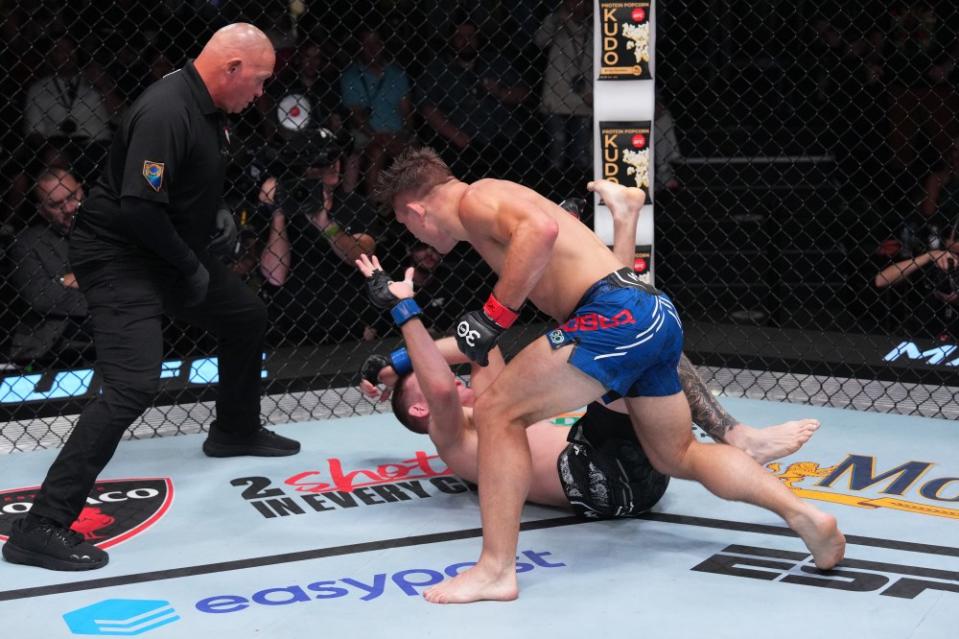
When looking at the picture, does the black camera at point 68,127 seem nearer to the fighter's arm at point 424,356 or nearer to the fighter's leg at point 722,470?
the fighter's arm at point 424,356

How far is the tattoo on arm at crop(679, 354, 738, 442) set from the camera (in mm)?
3152

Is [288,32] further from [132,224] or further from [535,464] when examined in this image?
[535,464]

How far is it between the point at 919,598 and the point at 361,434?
6.10ft

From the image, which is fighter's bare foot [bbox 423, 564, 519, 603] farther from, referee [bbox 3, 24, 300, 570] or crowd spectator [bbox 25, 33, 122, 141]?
crowd spectator [bbox 25, 33, 122, 141]

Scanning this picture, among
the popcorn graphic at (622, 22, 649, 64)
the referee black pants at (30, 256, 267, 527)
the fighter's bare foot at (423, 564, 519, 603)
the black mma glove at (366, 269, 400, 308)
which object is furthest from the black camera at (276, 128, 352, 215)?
the fighter's bare foot at (423, 564, 519, 603)

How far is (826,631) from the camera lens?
7.65 feet

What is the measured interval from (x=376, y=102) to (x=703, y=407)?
7.41 feet

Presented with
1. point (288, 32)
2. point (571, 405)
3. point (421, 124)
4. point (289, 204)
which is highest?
point (288, 32)

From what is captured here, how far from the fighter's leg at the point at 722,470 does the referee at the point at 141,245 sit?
1.18m

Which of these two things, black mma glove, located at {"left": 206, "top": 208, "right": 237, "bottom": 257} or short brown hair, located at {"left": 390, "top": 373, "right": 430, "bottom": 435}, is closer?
short brown hair, located at {"left": 390, "top": 373, "right": 430, "bottom": 435}

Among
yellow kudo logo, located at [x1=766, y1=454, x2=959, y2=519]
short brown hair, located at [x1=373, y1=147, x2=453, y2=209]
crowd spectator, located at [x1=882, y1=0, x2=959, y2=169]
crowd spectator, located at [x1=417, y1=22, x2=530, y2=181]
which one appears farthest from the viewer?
crowd spectator, located at [x1=882, y1=0, x2=959, y2=169]

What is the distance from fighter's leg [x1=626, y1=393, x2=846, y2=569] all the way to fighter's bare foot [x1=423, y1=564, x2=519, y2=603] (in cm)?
45

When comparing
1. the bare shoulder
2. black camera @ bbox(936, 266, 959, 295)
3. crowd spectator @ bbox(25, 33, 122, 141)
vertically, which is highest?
crowd spectator @ bbox(25, 33, 122, 141)

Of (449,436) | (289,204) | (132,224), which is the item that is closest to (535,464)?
(449,436)
